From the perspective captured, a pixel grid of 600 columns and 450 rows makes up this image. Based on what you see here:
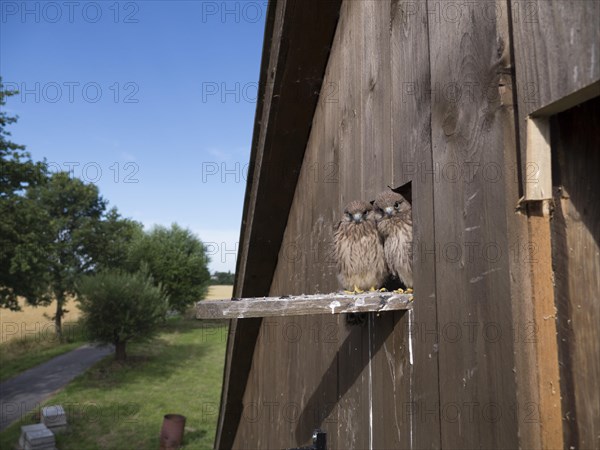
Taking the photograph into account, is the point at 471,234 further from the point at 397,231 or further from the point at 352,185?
the point at 352,185

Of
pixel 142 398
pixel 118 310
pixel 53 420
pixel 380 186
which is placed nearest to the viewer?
pixel 380 186

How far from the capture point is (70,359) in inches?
913

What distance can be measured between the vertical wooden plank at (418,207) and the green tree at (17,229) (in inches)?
714

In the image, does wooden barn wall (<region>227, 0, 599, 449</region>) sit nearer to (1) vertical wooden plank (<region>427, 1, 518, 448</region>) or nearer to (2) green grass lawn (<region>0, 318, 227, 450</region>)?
(1) vertical wooden plank (<region>427, 1, 518, 448</region>)

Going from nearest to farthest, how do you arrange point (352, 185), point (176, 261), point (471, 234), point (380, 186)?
point (471, 234), point (380, 186), point (352, 185), point (176, 261)

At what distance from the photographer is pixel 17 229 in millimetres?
17281

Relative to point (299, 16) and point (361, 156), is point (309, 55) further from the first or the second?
point (361, 156)

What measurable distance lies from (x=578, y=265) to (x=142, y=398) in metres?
18.3

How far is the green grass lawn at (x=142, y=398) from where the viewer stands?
12.5m

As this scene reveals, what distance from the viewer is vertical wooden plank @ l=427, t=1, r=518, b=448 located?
110 cm

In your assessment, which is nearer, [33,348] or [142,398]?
[142,398]

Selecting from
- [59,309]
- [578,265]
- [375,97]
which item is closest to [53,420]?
[375,97]

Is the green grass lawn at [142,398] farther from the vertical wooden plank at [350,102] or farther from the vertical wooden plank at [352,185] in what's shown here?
the vertical wooden plank at [350,102]

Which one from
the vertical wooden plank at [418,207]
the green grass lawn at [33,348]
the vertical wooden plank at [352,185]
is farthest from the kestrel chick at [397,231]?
the green grass lawn at [33,348]
